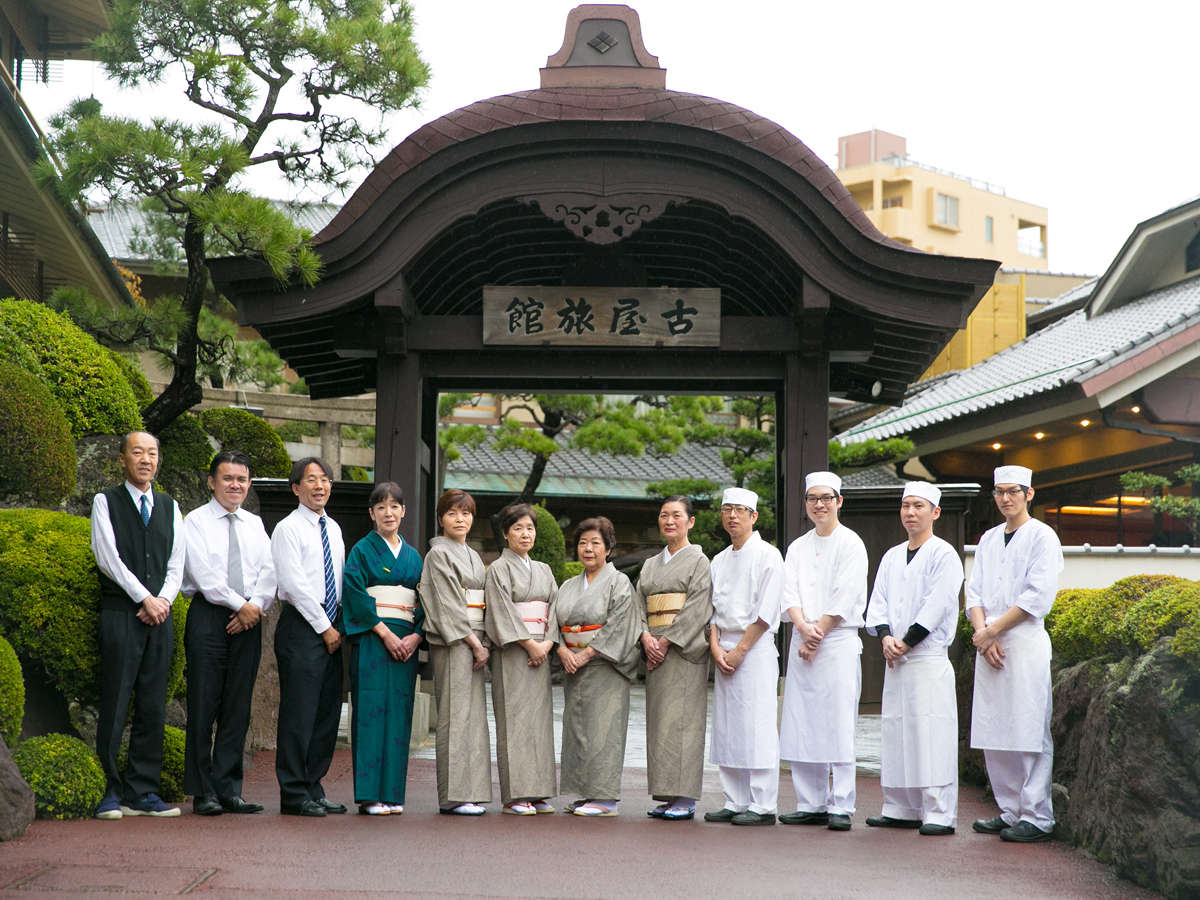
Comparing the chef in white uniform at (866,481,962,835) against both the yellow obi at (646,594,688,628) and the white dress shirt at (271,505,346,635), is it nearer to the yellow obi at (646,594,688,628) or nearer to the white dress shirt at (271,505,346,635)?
the yellow obi at (646,594,688,628)

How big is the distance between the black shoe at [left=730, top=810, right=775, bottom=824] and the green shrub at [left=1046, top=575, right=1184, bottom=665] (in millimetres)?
1884

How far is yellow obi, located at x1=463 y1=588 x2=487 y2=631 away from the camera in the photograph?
6602mm

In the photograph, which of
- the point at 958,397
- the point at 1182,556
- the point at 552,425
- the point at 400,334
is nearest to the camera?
the point at 400,334

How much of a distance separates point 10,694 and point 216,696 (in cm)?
98

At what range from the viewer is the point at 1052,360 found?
625 inches

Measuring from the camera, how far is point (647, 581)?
22.2ft

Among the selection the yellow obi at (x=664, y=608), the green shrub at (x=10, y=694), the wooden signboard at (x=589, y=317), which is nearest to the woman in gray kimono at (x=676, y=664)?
the yellow obi at (x=664, y=608)

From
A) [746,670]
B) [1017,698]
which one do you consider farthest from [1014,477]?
[746,670]

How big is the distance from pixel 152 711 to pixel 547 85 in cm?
466

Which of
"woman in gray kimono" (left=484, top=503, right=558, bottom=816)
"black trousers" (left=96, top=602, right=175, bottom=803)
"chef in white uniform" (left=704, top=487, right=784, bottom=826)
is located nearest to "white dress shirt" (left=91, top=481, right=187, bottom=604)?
"black trousers" (left=96, top=602, right=175, bottom=803)

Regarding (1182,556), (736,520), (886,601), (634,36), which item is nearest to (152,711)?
(736,520)

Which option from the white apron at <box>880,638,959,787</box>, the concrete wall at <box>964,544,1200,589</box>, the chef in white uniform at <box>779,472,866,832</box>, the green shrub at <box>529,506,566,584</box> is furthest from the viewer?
the green shrub at <box>529,506,566,584</box>

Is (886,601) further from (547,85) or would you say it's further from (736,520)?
(547,85)

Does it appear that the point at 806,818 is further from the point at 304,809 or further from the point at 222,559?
the point at 222,559
